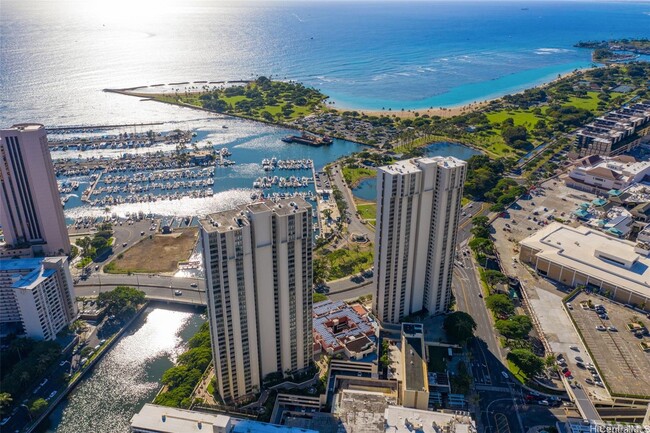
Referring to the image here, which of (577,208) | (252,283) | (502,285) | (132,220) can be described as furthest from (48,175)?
(577,208)

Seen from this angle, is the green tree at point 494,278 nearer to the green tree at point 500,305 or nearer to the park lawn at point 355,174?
the green tree at point 500,305

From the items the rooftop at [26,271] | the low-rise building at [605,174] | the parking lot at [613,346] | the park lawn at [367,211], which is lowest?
the park lawn at [367,211]

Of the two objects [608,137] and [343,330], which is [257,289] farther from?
[608,137]

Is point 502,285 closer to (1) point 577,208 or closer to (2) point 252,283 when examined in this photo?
(1) point 577,208

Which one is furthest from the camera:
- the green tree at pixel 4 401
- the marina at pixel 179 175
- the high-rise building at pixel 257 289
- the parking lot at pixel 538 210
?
the marina at pixel 179 175

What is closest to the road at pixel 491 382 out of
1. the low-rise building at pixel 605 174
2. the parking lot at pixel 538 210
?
the parking lot at pixel 538 210
